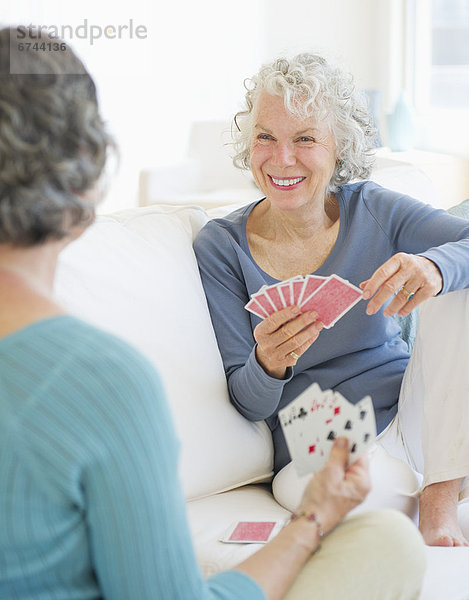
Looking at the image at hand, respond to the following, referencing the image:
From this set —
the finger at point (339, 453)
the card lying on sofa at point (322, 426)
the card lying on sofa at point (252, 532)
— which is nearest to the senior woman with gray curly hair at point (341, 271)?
the card lying on sofa at point (252, 532)

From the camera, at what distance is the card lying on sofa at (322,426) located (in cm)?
108

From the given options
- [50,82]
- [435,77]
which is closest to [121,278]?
[50,82]

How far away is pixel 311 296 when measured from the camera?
1586 millimetres

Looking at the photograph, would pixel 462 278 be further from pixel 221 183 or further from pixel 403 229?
pixel 221 183

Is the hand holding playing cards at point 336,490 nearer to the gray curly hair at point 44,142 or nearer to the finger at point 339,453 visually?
the finger at point 339,453

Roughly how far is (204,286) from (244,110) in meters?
0.59

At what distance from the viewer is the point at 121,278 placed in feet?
5.62

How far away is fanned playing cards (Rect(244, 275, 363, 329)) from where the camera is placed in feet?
5.14

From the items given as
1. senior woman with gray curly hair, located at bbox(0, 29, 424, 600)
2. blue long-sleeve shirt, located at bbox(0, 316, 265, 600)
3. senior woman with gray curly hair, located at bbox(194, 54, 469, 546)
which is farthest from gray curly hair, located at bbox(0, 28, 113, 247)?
senior woman with gray curly hair, located at bbox(194, 54, 469, 546)

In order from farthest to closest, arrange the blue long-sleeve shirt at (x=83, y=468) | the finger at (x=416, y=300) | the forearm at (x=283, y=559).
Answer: the finger at (x=416, y=300), the forearm at (x=283, y=559), the blue long-sleeve shirt at (x=83, y=468)

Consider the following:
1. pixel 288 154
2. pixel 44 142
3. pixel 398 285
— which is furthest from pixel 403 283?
pixel 44 142

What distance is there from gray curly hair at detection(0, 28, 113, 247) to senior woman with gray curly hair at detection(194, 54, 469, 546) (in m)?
0.84

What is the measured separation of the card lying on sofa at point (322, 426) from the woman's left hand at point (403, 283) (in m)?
0.52

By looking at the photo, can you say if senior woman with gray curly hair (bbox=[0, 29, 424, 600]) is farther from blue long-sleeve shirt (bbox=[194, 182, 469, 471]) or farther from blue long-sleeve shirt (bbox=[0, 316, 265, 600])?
blue long-sleeve shirt (bbox=[194, 182, 469, 471])
